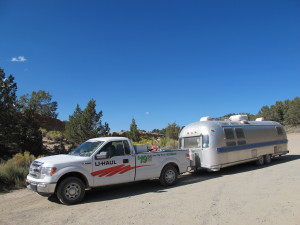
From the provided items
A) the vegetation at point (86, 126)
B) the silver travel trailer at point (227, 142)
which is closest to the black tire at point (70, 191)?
the silver travel trailer at point (227, 142)

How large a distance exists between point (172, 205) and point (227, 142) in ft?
21.0

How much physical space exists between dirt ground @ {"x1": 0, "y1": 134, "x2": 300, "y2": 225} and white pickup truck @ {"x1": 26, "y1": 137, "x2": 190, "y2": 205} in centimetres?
47

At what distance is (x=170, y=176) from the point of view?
9.52m

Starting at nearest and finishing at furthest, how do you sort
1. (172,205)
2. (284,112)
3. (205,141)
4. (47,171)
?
(172,205) < (47,171) < (205,141) < (284,112)

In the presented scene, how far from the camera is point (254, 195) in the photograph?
7438 mm

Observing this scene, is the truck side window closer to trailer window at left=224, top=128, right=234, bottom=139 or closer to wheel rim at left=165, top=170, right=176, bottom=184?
wheel rim at left=165, top=170, right=176, bottom=184

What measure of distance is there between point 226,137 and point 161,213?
7.16 metres

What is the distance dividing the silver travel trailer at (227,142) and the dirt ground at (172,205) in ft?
7.51

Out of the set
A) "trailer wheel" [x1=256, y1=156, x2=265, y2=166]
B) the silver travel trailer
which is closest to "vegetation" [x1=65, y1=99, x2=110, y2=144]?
the silver travel trailer

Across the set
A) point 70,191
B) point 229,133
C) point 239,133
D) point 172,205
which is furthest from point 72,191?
point 239,133

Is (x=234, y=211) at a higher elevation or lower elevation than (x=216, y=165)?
lower

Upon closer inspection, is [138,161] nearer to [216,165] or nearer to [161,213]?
[161,213]

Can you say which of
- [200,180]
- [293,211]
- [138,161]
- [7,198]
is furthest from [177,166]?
[7,198]

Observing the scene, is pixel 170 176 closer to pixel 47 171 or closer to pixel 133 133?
pixel 47 171
